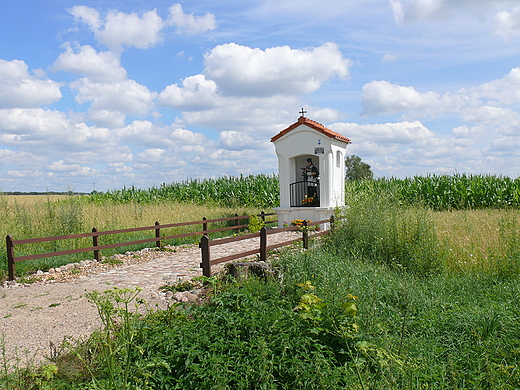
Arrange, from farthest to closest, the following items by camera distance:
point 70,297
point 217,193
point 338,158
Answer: point 217,193 → point 338,158 → point 70,297

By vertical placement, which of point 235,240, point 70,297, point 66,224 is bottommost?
point 70,297

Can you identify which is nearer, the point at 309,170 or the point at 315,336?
the point at 315,336

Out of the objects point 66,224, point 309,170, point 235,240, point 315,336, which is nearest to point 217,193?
point 309,170

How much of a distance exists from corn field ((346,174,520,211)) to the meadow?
15.0 metres

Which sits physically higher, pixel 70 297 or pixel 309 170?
pixel 309 170

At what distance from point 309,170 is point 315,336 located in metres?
11.9

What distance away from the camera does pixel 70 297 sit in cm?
714

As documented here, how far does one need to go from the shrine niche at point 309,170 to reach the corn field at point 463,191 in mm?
6228

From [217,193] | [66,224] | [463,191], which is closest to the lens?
[66,224]

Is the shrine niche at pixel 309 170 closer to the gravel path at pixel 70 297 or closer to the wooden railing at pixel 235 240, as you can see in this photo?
the wooden railing at pixel 235 240

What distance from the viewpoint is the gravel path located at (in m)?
5.41

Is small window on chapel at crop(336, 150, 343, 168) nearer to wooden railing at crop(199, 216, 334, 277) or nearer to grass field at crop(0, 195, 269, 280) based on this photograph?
wooden railing at crop(199, 216, 334, 277)

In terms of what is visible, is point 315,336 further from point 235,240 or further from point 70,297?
point 70,297

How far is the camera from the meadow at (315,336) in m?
3.82
